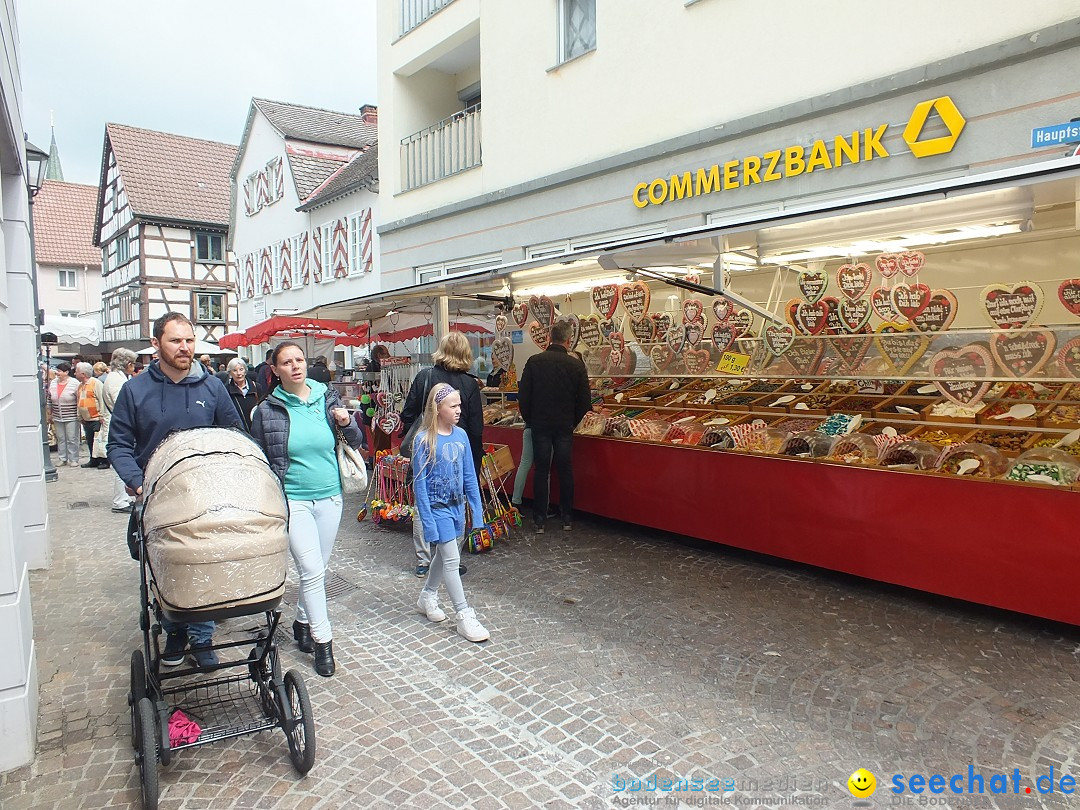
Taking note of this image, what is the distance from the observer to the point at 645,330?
744 cm

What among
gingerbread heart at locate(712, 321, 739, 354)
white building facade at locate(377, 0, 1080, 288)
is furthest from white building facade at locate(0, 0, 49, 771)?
gingerbread heart at locate(712, 321, 739, 354)

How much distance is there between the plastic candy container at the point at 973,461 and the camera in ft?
15.0

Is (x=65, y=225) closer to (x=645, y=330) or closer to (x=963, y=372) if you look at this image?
(x=645, y=330)

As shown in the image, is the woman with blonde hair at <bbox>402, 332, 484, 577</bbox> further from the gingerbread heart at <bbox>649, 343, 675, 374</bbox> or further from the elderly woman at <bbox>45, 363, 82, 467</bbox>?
the elderly woman at <bbox>45, 363, 82, 467</bbox>

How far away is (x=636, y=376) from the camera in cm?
799

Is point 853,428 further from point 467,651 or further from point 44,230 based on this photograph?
point 44,230

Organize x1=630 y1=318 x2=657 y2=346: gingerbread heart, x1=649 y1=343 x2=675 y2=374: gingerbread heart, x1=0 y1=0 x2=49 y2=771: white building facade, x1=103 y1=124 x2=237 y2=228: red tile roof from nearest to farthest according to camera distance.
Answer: x1=0 y1=0 x2=49 y2=771: white building facade → x1=630 y1=318 x2=657 y2=346: gingerbread heart → x1=649 y1=343 x2=675 y2=374: gingerbread heart → x1=103 y1=124 x2=237 y2=228: red tile roof

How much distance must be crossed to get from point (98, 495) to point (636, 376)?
779 centimetres

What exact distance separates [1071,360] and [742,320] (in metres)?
2.78

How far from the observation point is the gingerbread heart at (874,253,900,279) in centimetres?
513

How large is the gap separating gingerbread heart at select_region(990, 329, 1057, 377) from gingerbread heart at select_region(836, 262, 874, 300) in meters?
1.02

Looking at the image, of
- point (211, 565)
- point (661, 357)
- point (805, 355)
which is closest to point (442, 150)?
point (661, 357)

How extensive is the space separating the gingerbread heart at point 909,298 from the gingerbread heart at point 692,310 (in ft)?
6.89

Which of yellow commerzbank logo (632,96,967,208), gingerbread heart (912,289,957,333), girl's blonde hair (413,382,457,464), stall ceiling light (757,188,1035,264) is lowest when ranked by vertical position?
girl's blonde hair (413,382,457,464)
